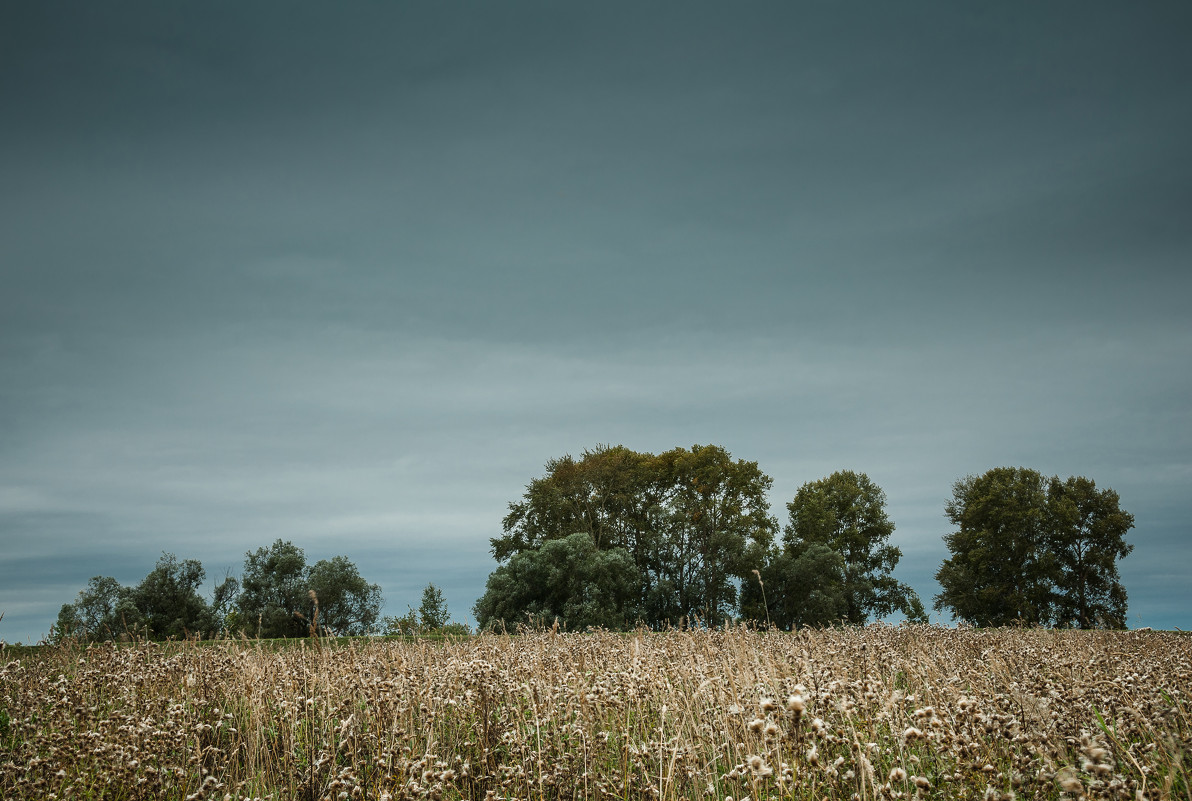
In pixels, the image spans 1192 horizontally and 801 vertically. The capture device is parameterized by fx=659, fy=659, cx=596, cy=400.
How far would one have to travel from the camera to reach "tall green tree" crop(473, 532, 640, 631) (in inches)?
1491

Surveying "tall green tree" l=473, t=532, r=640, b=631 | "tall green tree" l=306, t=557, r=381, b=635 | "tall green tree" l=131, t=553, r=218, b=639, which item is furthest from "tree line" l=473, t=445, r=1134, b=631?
"tall green tree" l=131, t=553, r=218, b=639

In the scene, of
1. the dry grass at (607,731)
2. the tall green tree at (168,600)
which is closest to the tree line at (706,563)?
the tall green tree at (168,600)

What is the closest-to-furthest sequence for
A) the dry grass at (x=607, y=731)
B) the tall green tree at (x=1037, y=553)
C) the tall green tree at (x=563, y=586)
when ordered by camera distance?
the dry grass at (x=607, y=731), the tall green tree at (x=563, y=586), the tall green tree at (x=1037, y=553)

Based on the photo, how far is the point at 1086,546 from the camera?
4516cm

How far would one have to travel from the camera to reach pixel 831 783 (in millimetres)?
4148

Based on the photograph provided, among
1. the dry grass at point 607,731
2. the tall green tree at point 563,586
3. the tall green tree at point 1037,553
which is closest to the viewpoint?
the dry grass at point 607,731

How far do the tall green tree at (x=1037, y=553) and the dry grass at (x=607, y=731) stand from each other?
39.2 m

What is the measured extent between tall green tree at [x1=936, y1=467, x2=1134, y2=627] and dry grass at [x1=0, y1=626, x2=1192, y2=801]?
128 ft

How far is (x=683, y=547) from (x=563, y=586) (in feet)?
37.2

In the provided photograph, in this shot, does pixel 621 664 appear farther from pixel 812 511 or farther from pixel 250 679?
pixel 812 511

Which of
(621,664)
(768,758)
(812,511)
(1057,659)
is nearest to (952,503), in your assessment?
(812,511)

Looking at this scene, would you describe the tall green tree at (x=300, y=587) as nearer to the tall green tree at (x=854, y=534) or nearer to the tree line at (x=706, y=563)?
the tree line at (x=706, y=563)

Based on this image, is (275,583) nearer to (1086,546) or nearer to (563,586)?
(563,586)

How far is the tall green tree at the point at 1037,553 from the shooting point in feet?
143
